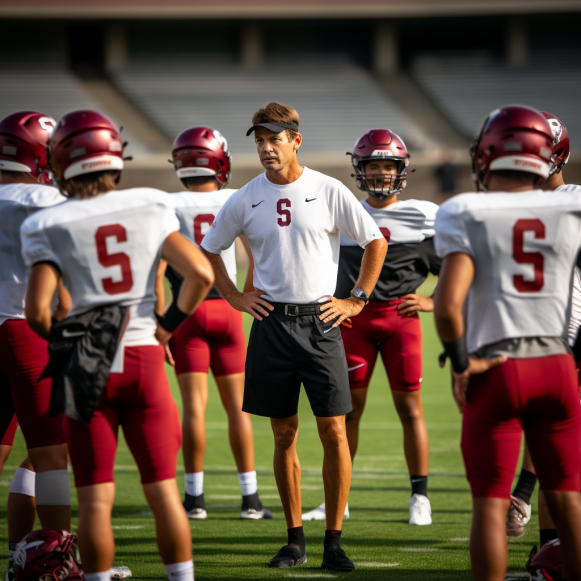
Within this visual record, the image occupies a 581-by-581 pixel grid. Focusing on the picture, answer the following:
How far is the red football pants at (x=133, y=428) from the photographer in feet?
10.1

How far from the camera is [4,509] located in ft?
17.5

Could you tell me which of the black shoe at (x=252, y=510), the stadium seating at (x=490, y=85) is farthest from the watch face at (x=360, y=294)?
the stadium seating at (x=490, y=85)

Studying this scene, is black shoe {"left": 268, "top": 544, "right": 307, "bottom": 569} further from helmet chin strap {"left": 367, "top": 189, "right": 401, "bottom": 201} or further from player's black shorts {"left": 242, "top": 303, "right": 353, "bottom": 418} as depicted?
helmet chin strap {"left": 367, "top": 189, "right": 401, "bottom": 201}

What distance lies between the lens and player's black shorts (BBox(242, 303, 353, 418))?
4.08m

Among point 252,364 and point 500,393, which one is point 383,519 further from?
point 500,393

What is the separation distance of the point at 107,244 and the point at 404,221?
246 centimetres

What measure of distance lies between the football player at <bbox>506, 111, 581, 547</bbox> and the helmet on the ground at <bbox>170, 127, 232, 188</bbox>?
1971 mm

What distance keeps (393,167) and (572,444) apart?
2.41 meters

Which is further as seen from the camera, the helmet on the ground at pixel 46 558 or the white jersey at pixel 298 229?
the white jersey at pixel 298 229

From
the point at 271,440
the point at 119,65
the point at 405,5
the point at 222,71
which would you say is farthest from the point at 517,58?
the point at 271,440

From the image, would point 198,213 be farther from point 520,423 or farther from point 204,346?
point 520,423

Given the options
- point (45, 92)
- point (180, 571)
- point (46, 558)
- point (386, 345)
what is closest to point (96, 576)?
point (180, 571)

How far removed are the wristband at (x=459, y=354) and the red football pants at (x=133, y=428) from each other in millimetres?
1036

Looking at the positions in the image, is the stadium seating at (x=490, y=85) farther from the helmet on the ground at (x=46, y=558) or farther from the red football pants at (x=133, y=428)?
the red football pants at (x=133, y=428)
